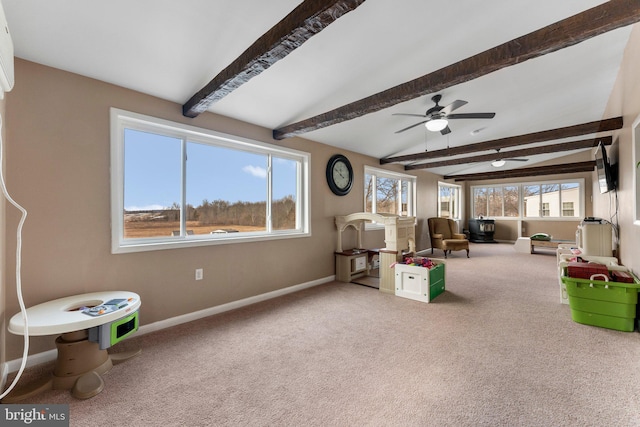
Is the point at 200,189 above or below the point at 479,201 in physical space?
below

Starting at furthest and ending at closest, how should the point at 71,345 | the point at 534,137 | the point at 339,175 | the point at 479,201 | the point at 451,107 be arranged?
the point at 479,201 < the point at 339,175 < the point at 534,137 < the point at 451,107 < the point at 71,345

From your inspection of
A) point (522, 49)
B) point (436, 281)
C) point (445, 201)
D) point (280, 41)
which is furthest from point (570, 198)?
point (280, 41)

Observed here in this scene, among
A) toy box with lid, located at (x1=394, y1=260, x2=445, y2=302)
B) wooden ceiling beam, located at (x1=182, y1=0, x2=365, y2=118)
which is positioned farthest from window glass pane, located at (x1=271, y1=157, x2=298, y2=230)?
toy box with lid, located at (x1=394, y1=260, x2=445, y2=302)

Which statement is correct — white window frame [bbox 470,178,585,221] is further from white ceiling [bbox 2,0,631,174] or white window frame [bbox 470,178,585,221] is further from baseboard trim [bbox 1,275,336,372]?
baseboard trim [bbox 1,275,336,372]

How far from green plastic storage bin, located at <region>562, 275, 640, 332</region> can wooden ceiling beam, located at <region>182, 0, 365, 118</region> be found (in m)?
3.14

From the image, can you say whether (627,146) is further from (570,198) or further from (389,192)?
(570,198)

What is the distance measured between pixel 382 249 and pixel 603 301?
89.0 inches

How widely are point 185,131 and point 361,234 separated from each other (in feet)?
10.4

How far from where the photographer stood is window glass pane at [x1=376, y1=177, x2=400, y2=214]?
18.4ft

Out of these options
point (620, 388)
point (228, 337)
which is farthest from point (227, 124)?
point (620, 388)

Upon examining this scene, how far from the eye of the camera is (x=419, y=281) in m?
3.37

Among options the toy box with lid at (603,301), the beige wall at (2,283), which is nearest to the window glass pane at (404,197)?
the toy box with lid at (603,301)

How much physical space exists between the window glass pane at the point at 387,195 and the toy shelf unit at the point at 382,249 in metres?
1.05

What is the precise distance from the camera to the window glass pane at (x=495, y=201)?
9.08 m
